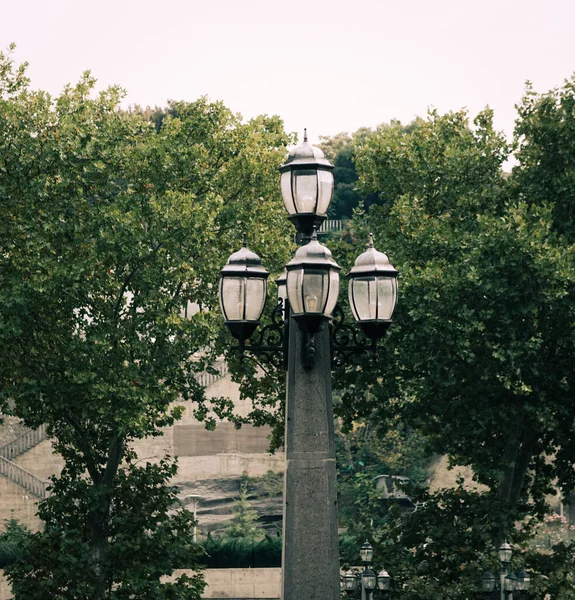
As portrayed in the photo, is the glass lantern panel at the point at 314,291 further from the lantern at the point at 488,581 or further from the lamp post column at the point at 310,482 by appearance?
the lantern at the point at 488,581

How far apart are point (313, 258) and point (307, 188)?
1.96ft

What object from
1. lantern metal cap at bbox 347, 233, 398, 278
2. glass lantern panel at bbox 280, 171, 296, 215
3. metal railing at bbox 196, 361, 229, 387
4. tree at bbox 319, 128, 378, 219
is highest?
tree at bbox 319, 128, 378, 219

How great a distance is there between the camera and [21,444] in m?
39.5

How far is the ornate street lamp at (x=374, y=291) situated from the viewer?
8289mm

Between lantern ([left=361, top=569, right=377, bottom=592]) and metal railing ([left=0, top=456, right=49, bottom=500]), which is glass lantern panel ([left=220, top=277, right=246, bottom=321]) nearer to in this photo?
lantern ([left=361, top=569, right=377, bottom=592])

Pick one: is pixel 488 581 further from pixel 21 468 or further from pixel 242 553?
pixel 21 468

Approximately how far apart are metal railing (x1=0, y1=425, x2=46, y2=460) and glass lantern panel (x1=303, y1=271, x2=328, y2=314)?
33.0 metres

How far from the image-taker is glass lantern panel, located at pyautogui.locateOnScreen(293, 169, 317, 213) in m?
8.16

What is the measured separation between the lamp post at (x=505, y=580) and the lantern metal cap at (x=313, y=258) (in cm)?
1570

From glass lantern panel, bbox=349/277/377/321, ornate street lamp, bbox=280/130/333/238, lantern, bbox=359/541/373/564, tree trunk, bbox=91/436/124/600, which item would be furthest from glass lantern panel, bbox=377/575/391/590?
ornate street lamp, bbox=280/130/333/238

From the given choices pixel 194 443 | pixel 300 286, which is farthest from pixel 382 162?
pixel 300 286

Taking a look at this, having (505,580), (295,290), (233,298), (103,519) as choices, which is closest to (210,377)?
(103,519)

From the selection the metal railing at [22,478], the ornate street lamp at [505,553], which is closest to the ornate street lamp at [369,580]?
the ornate street lamp at [505,553]

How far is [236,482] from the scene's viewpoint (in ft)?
138
